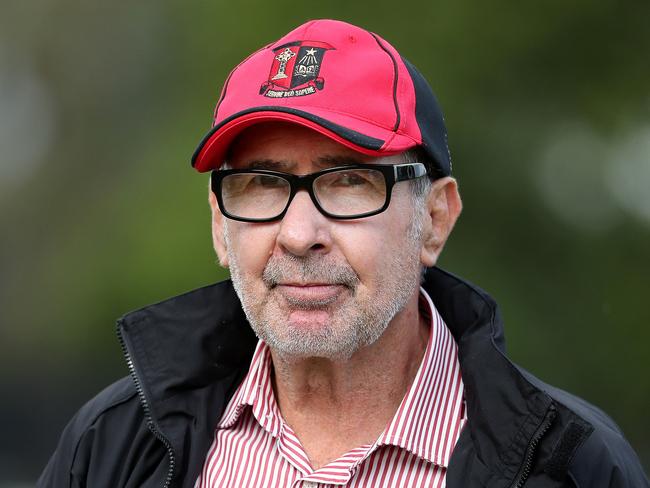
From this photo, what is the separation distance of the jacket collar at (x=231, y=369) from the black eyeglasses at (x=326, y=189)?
0.36m

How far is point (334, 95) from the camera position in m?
2.02

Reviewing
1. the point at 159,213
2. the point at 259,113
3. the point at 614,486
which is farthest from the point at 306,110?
the point at 159,213

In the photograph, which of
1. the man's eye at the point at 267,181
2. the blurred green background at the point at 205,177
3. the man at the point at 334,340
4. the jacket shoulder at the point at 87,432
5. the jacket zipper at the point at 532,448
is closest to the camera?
the jacket zipper at the point at 532,448

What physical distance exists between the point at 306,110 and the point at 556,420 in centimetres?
83

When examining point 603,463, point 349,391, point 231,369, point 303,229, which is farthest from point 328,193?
point 603,463

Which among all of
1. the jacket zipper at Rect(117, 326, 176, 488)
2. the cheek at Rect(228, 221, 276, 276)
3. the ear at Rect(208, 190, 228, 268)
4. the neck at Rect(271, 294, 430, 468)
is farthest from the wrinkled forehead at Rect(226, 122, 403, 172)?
the jacket zipper at Rect(117, 326, 176, 488)

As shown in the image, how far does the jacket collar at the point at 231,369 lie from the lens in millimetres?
1905

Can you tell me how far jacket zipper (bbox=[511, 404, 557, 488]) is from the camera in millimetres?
1845

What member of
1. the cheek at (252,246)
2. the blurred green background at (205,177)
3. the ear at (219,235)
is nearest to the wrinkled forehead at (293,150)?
the cheek at (252,246)

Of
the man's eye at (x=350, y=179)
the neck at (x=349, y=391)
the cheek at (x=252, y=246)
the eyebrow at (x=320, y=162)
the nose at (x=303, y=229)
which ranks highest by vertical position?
the eyebrow at (x=320, y=162)

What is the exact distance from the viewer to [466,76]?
13.7ft

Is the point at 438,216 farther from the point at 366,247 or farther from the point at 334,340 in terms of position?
the point at 334,340

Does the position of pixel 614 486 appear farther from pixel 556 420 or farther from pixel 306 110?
pixel 306 110

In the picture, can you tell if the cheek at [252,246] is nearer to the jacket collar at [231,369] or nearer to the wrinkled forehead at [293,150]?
the wrinkled forehead at [293,150]
